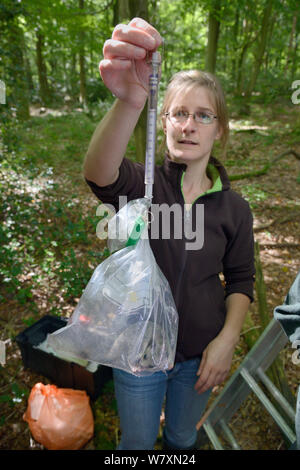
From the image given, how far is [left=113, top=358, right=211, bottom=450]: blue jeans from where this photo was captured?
146 centimetres

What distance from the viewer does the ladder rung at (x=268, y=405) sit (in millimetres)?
1662

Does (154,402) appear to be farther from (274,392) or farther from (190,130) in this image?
(190,130)

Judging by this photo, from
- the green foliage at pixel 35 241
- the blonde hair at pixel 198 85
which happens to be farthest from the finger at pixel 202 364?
the green foliage at pixel 35 241

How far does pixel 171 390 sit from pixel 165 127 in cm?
142

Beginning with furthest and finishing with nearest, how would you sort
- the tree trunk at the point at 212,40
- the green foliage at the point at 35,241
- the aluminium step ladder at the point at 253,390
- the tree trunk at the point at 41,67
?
1. the tree trunk at the point at 41,67
2. the tree trunk at the point at 212,40
3. the green foliage at the point at 35,241
4. the aluminium step ladder at the point at 253,390

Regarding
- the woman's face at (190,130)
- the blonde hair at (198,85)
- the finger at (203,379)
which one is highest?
the blonde hair at (198,85)

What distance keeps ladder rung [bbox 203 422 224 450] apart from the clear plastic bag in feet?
4.37

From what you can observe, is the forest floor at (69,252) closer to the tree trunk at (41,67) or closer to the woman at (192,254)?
the woman at (192,254)

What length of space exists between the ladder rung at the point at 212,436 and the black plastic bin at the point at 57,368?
0.89 metres

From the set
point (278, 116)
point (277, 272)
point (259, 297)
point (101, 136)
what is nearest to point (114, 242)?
point (101, 136)

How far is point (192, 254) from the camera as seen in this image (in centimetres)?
142

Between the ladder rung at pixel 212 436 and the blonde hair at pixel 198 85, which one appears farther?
the ladder rung at pixel 212 436

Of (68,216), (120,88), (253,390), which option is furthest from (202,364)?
(68,216)
